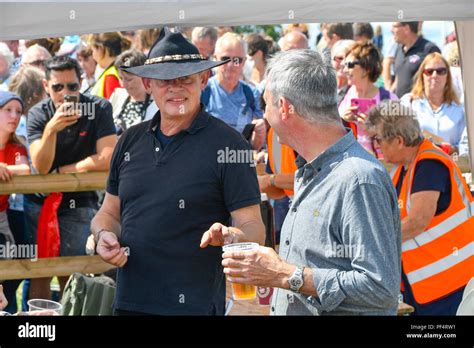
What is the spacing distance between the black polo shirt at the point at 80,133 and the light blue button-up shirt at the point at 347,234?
327 centimetres

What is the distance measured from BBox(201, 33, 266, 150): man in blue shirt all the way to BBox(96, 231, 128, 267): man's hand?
3.40m

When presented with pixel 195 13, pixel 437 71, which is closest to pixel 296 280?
pixel 195 13

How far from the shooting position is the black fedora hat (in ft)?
14.1

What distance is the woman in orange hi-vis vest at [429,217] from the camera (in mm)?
5316

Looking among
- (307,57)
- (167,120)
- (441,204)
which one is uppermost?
(307,57)

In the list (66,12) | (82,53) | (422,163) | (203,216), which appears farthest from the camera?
(82,53)

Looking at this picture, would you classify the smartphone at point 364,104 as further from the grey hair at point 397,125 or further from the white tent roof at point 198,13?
the white tent roof at point 198,13

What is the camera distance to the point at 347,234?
3086 millimetres

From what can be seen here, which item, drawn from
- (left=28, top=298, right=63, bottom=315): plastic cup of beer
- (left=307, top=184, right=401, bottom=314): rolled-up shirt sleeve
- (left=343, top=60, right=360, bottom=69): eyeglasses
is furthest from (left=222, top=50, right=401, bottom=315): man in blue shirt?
(left=343, top=60, right=360, bottom=69): eyeglasses

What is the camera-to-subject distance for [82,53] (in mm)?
9250

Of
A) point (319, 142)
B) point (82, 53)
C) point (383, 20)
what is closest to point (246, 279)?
point (319, 142)

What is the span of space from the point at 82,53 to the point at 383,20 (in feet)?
16.1

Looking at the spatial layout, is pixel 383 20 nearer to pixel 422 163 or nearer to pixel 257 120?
pixel 422 163

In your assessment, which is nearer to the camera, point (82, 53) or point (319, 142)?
point (319, 142)
